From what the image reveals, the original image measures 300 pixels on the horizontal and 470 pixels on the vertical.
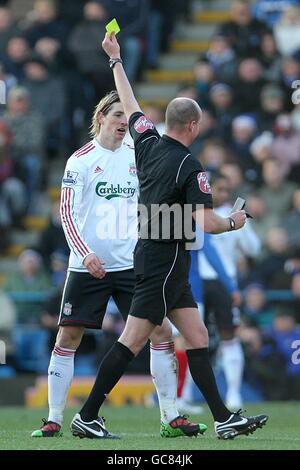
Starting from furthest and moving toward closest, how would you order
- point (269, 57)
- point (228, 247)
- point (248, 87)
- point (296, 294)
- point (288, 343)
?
point (269, 57) → point (248, 87) → point (296, 294) → point (288, 343) → point (228, 247)

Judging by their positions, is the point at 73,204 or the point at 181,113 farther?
the point at 73,204

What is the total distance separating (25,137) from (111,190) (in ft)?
33.7

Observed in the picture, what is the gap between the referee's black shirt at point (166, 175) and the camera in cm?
914

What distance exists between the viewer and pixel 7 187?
1989 cm

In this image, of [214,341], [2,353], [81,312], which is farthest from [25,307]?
[81,312]

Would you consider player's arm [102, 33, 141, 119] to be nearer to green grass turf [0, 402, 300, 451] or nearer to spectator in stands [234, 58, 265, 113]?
green grass turf [0, 402, 300, 451]

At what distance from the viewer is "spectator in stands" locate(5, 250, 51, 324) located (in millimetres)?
18250

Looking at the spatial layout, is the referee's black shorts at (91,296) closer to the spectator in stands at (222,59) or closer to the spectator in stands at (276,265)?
the spectator in stands at (276,265)

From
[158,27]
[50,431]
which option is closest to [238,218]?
[50,431]

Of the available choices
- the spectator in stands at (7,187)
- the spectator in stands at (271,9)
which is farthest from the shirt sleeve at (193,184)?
the spectator in stands at (271,9)

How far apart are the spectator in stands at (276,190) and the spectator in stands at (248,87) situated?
4.35 feet

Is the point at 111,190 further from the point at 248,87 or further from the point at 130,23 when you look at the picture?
the point at 130,23

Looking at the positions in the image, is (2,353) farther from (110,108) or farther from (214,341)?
(110,108)
